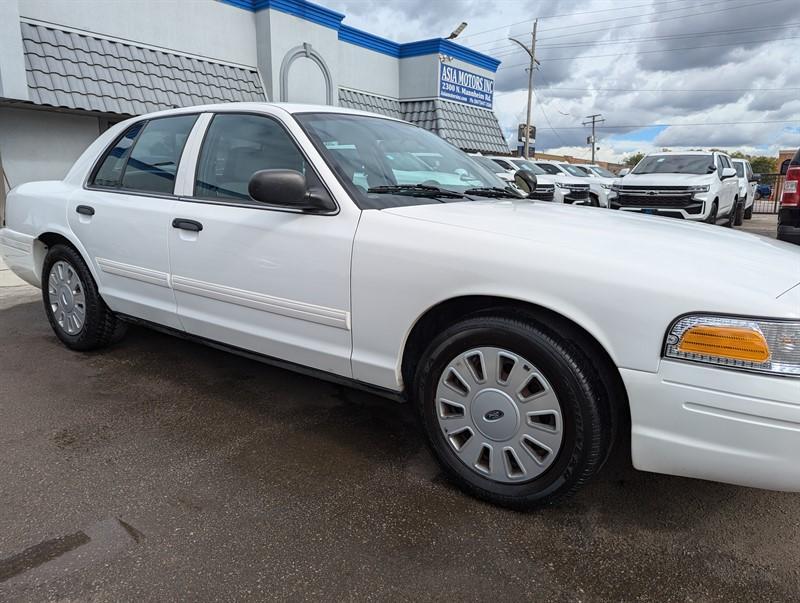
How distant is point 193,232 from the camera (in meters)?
3.17

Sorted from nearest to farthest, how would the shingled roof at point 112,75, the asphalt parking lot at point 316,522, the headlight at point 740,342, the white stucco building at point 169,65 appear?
1. the headlight at point 740,342
2. the asphalt parking lot at point 316,522
3. the shingled roof at point 112,75
4. the white stucco building at point 169,65

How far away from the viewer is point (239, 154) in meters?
3.22

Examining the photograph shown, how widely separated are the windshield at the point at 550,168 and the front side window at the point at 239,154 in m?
15.0

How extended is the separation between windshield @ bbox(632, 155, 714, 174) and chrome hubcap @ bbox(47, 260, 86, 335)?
11853 mm

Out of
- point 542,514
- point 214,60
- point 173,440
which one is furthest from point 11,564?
point 214,60

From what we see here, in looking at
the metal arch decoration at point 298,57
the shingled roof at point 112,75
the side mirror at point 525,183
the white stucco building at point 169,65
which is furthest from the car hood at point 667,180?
the side mirror at point 525,183

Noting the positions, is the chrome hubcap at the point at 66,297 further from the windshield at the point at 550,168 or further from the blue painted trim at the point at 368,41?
the windshield at the point at 550,168

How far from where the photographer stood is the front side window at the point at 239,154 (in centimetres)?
302

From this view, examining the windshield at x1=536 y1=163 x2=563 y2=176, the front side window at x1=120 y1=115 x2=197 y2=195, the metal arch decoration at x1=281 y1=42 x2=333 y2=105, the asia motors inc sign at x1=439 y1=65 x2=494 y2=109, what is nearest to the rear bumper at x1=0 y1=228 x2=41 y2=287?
the front side window at x1=120 y1=115 x2=197 y2=195

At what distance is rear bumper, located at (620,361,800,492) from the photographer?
1.84m

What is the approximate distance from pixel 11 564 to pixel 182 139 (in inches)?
92.5

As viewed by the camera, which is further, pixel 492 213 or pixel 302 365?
pixel 302 365

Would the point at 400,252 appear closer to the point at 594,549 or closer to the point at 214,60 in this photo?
the point at 594,549

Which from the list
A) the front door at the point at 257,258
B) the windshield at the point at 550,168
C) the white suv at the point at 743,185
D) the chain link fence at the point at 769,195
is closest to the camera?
the front door at the point at 257,258
